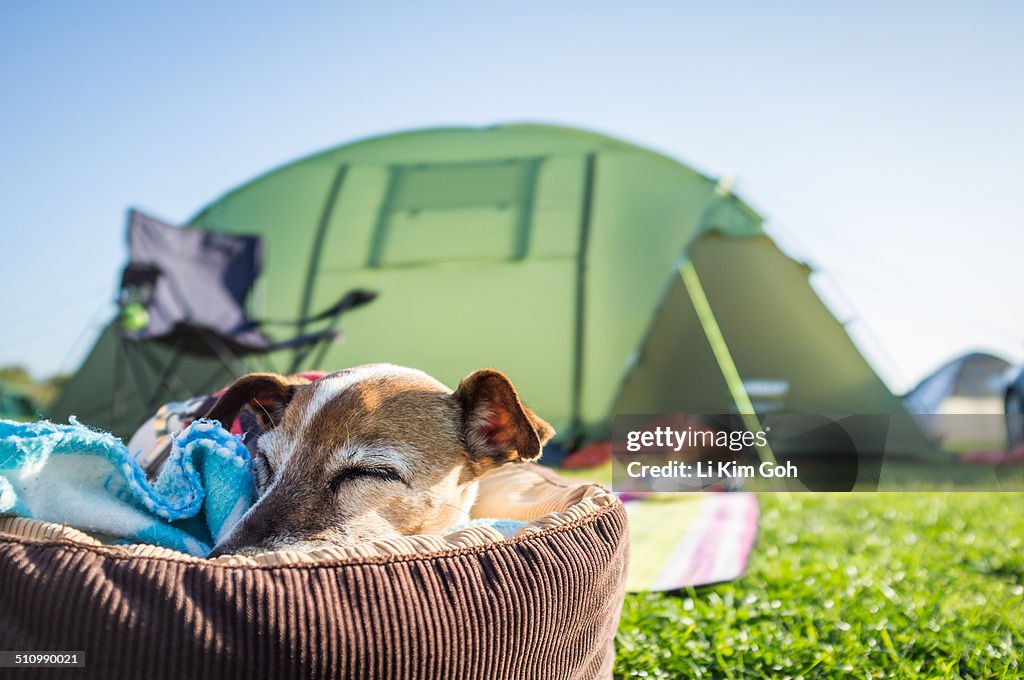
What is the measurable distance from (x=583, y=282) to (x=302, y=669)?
494 centimetres

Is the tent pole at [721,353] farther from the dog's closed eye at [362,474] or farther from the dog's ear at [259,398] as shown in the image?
the dog's closed eye at [362,474]

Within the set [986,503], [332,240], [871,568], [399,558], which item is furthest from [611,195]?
[399,558]

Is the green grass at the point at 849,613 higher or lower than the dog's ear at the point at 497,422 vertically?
lower

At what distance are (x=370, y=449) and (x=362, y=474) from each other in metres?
0.05

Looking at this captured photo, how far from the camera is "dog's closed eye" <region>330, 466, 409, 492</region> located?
1.44m

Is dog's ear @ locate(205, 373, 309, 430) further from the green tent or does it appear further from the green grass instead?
the green tent

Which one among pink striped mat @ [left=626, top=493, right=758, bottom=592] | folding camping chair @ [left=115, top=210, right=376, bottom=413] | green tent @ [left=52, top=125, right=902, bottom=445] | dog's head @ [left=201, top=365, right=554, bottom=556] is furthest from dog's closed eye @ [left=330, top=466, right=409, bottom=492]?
green tent @ [left=52, top=125, right=902, bottom=445]

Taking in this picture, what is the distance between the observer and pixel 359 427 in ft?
4.91

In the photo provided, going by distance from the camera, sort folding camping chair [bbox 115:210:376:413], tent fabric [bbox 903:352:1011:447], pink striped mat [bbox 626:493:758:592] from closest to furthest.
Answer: pink striped mat [bbox 626:493:758:592]
folding camping chair [bbox 115:210:376:413]
tent fabric [bbox 903:352:1011:447]

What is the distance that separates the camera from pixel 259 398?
1780 millimetres

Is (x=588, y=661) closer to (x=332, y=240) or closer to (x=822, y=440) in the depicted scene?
(x=822, y=440)

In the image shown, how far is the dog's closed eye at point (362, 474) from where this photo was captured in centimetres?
144

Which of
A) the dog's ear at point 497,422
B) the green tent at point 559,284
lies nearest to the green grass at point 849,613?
the dog's ear at point 497,422

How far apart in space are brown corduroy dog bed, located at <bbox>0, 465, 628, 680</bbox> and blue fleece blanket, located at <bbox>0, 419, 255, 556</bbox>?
0.10 meters
